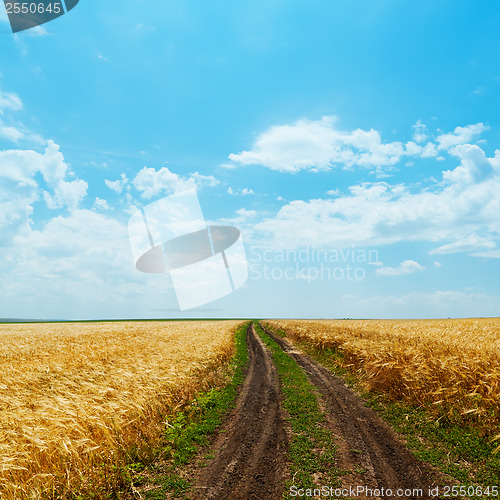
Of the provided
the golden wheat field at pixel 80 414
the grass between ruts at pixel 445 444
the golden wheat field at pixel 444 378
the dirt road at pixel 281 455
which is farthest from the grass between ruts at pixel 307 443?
the golden wheat field at pixel 80 414

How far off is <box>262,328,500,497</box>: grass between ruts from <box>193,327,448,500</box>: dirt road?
35cm

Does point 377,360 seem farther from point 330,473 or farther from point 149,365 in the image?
point 149,365

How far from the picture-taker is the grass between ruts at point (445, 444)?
595 centimetres

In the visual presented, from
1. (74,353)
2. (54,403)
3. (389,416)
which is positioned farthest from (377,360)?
(74,353)

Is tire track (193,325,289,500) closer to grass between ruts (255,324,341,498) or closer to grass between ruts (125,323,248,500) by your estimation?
grass between ruts (255,324,341,498)

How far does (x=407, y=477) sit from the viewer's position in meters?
5.81

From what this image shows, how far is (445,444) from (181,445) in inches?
236

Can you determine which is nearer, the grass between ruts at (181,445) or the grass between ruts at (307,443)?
the grass between ruts at (181,445)

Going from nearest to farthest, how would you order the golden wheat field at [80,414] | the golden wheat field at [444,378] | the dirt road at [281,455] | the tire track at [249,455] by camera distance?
the golden wheat field at [80,414], the tire track at [249,455], the dirt road at [281,455], the golden wheat field at [444,378]

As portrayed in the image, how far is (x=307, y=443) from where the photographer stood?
279 inches

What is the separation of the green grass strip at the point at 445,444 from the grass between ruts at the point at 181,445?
15.7ft

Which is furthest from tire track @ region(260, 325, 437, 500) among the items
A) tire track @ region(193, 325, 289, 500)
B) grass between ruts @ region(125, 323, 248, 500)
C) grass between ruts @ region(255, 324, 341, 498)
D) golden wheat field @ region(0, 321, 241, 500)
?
golden wheat field @ region(0, 321, 241, 500)

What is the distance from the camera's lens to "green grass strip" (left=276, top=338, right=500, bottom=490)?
5953 millimetres

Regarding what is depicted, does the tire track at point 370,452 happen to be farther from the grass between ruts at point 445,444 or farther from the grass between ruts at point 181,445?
the grass between ruts at point 181,445
